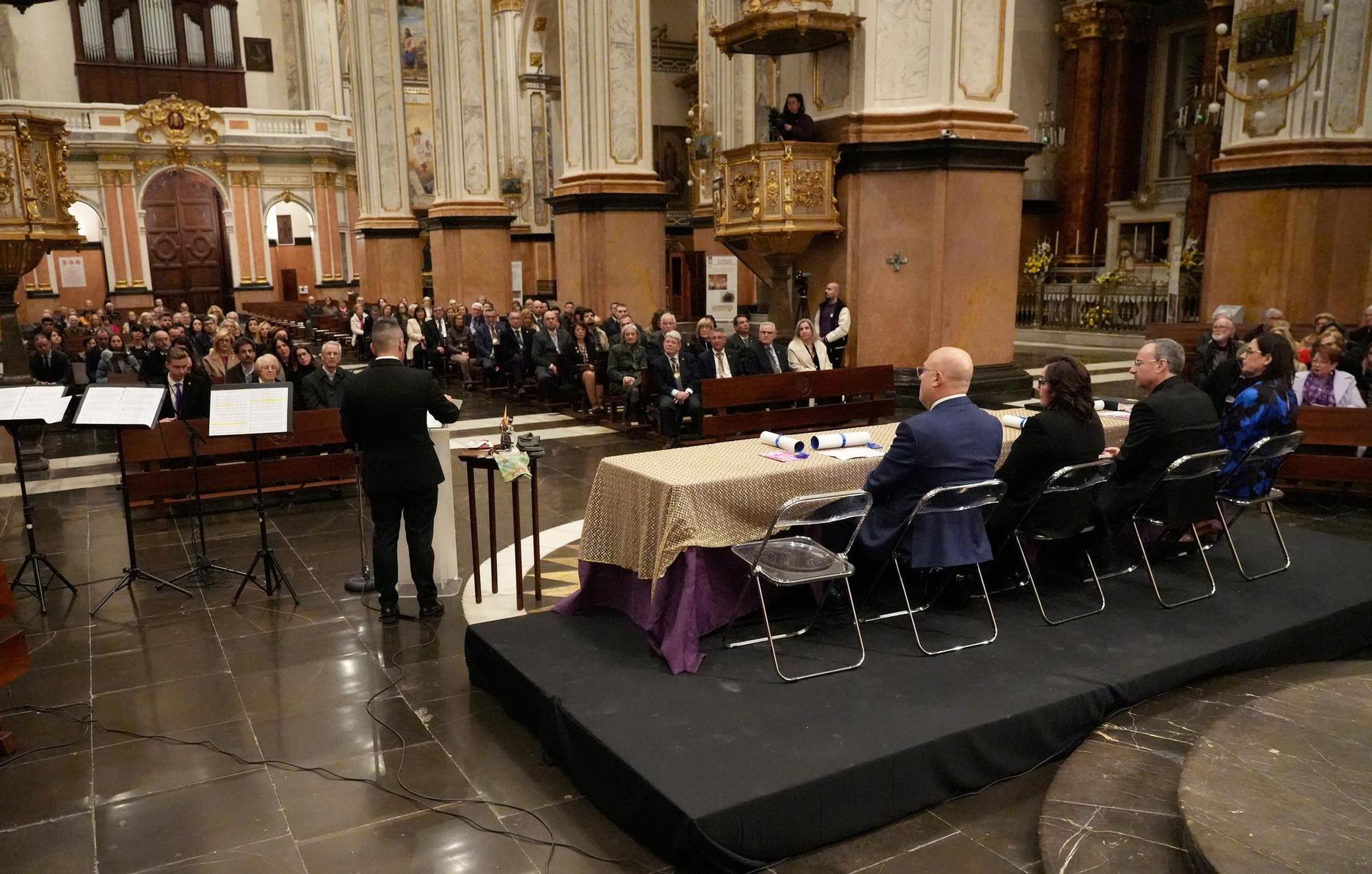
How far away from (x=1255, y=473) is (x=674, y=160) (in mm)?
→ 21686

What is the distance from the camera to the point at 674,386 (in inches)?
376

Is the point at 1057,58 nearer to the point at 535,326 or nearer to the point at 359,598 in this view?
the point at 535,326

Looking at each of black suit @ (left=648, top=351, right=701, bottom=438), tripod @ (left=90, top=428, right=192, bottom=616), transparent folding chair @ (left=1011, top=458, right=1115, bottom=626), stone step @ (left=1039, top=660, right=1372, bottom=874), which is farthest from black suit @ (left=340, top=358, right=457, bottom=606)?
black suit @ (left=648, top=351, right=701, bottom=438)

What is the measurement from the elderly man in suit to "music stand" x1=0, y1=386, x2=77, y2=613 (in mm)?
4916

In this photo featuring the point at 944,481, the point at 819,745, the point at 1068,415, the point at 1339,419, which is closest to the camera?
the point at 819,745

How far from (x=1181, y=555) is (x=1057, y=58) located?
19441mm

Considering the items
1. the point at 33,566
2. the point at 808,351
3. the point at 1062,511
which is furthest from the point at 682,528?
the point at 808,351

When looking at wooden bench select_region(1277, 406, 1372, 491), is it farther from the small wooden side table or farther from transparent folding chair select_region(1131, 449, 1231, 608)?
the small wooden side table

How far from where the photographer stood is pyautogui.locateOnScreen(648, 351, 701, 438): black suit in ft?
31.1

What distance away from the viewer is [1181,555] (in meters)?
5.75

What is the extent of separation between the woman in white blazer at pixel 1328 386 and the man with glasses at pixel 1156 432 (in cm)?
331

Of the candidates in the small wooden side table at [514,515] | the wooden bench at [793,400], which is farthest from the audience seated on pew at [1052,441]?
the wooden bench at [793,400]

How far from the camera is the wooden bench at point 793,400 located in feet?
29.3

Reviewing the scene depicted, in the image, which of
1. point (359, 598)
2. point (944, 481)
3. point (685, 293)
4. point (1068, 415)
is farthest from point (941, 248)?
point (685, 293)
